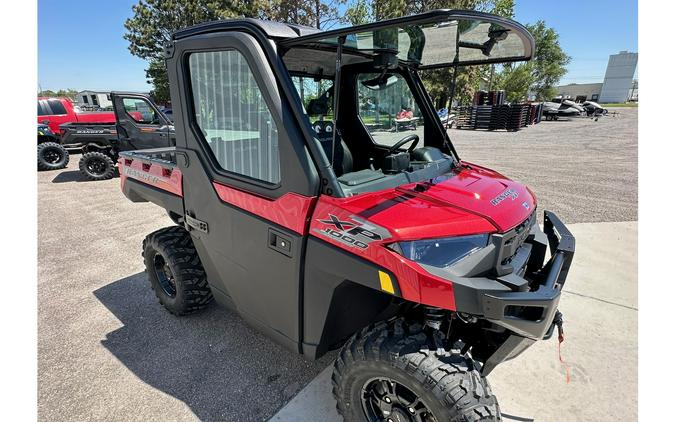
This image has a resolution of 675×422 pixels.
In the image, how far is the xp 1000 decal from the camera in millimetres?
1596

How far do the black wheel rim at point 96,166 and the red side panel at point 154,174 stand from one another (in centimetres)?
666

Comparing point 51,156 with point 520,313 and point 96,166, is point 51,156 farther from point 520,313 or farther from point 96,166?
point 520,313

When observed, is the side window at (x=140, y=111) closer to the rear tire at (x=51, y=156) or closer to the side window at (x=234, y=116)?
the rear tire at (x=51, y=156)

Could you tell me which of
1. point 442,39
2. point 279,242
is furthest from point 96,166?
point 442,39

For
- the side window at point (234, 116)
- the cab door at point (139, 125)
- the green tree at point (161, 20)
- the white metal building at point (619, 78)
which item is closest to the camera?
the side window at point (234, 116)

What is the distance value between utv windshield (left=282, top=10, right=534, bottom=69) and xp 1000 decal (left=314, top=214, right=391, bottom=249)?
Answer: 81 centimetres

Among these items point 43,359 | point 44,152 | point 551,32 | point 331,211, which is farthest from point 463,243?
point 551,32

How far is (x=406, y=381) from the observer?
1.61 m

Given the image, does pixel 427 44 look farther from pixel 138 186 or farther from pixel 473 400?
pixel 138 186

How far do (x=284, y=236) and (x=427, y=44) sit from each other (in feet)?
5.00

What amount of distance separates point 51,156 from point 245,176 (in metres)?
11.1

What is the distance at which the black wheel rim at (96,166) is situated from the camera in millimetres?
8867

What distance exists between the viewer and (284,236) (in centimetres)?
190

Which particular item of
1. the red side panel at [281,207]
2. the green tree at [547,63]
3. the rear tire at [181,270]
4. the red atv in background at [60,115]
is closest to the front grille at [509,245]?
the red side panel at [281,207]
